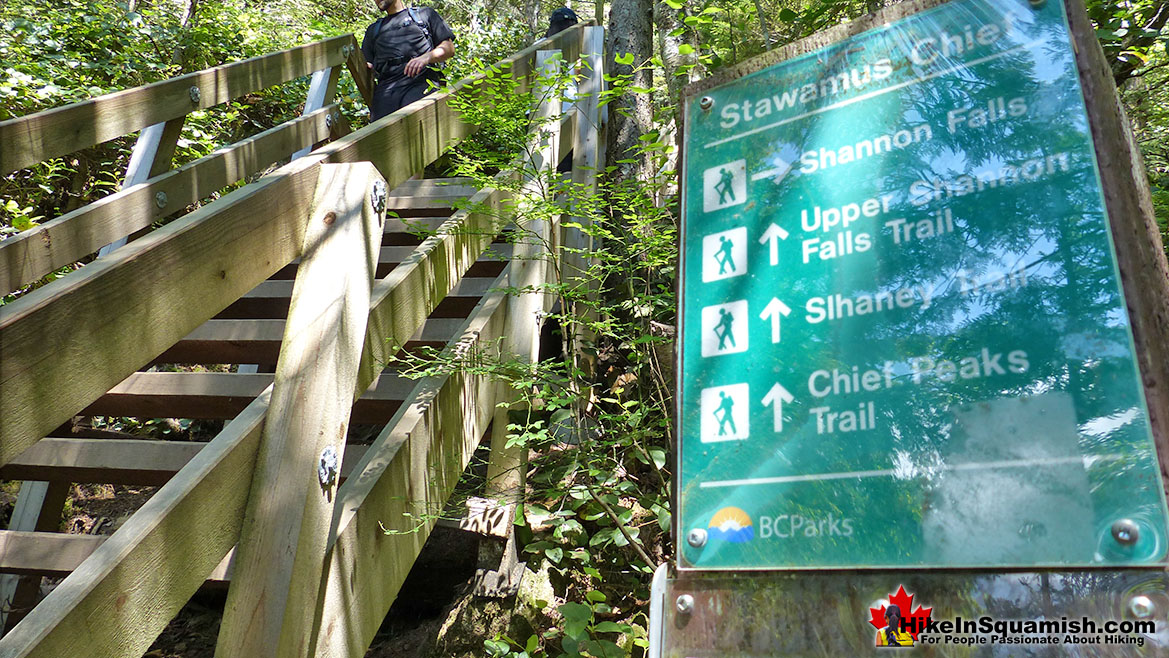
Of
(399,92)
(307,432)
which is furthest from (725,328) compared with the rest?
(399,92)

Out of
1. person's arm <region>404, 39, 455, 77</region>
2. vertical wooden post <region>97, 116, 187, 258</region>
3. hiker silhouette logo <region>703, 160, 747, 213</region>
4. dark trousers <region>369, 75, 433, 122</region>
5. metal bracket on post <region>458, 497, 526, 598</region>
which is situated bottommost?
metal bracket on post <region>458, 497, 526, 598</region>

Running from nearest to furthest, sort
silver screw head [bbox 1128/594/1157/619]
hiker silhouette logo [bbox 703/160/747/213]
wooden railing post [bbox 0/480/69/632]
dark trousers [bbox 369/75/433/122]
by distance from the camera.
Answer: silver screw head [bbox 1128/594/1157/619] < hiker silhouette logo [bbox 703/160/747/213] < wooden railing post [bbox 0/480/69/632] < dark trousers [bbox 369/75/433/122]

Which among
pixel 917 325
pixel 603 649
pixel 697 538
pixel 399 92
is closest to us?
pixel 917 325

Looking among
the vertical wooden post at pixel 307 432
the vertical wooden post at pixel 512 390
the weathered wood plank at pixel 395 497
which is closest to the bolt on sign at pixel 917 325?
the vertical wooden post at pixel 307 432

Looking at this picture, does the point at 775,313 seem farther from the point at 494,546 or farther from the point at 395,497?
the point at 494,546

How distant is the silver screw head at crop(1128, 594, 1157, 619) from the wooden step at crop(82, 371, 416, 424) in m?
2.44

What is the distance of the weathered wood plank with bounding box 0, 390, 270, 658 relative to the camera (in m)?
1.17

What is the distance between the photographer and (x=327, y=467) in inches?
69.9

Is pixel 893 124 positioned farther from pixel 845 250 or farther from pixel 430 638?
pixel 430 638

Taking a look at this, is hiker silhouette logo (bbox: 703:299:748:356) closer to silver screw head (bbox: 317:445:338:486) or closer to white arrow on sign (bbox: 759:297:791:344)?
white arrow on sign (bbox: 759:297:791:344)

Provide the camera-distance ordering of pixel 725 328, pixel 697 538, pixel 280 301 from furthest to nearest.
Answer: pixel 280 301, pixel 725 328, pixel 697 538

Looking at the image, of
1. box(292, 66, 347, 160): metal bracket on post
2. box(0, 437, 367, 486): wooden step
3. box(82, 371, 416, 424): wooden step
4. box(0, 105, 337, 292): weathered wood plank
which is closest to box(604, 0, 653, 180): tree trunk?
box(292, 66, 347, 160): metal bracket on post

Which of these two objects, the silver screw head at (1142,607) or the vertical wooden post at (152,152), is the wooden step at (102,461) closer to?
the vertical wooden post at (152,152)

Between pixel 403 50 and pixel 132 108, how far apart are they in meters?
1.78
